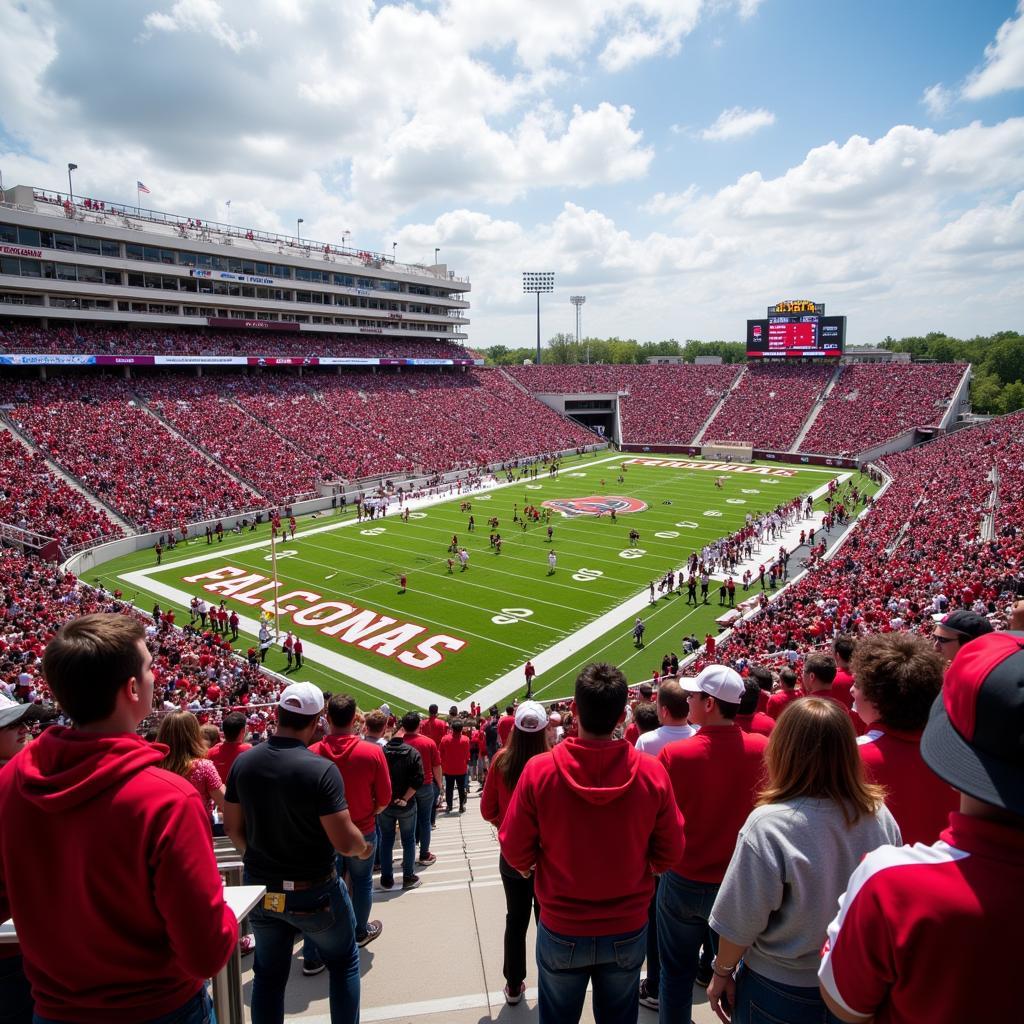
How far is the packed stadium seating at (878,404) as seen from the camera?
59.7m

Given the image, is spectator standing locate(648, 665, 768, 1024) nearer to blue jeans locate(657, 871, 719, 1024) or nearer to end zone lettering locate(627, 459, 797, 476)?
blue jeans locate(657, 871, 719, 1024)

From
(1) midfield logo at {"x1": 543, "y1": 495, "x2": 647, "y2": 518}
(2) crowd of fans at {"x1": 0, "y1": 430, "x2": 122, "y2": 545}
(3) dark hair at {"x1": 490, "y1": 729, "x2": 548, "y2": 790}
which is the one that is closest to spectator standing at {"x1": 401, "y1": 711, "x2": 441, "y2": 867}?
(3) dark hair at {"x1": 490, "y1": 729, "x2": 548, "y2": 790}

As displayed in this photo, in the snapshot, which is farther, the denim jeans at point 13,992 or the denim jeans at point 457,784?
the denim jeans at point 457,784

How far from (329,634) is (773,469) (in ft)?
140

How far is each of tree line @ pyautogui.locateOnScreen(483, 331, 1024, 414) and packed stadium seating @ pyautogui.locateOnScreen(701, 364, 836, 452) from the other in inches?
668

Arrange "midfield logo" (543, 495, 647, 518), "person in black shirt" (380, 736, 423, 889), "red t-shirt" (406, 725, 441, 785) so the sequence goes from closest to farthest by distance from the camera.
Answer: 1. "person in black shirt" (380, 736, 423, 889)
2. "red t-shirt" (406, 725, 441, 785)
3. "midfield logo" (543, 495, 647, 518)

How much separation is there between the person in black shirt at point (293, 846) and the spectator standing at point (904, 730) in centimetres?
253

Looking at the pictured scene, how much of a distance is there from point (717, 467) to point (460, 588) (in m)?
35.7

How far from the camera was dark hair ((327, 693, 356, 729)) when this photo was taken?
15.9 ft

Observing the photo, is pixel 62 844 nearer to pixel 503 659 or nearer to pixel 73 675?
pixel 73 675

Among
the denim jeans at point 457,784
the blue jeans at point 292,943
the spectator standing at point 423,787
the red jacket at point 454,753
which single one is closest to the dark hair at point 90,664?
the blue jeans at point 292,943

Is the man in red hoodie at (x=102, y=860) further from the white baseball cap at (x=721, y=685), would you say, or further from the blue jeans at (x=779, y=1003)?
the white baseball cap at (x=721, y=685)

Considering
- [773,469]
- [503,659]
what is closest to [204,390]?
[503,659]

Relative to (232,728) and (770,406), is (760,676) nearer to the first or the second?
(232,728)
